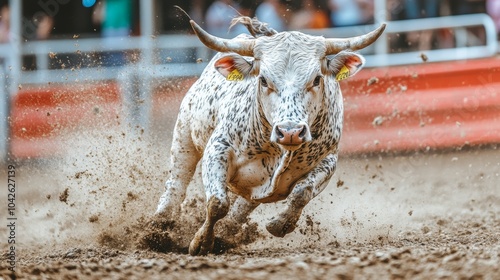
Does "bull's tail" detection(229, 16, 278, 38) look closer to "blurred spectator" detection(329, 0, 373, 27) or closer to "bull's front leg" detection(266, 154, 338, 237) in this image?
"bull's front leg" detection(266, 154, 338, 237)

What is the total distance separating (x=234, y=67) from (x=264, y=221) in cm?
262

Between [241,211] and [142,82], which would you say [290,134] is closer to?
[241,211]

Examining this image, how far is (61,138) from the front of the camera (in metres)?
10.2

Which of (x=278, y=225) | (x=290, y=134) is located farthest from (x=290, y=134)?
(x=278, y=225)

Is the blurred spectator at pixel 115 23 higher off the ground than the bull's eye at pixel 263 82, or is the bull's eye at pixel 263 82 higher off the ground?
the blurred spectator at pixel 115 23

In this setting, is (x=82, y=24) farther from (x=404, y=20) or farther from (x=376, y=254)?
(x=376, y=254)

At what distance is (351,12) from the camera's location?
39.5 feet

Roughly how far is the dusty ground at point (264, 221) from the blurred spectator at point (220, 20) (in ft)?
7.41

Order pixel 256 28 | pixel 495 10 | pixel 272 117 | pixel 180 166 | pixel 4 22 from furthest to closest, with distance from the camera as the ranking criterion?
pixel 4 22 → pixel 495 10 → pixel 180 166 → pixel 256 28 → pixel 272 117

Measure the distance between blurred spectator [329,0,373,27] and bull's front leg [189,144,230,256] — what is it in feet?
19.7

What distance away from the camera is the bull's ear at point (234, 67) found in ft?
20.2

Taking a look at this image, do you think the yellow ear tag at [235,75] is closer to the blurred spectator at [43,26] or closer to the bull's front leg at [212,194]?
A: the bull's front leg at [212,194]

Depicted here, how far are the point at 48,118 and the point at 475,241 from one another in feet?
19.2

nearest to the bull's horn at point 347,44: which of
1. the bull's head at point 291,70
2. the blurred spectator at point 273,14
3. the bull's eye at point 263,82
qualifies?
the bull's head at point 291,70
